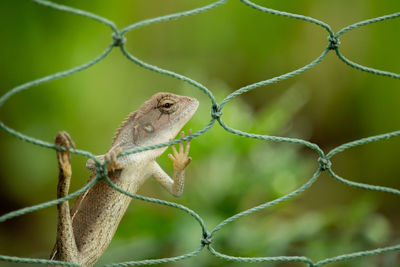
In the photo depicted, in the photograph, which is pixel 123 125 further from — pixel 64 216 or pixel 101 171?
pixel 101 171

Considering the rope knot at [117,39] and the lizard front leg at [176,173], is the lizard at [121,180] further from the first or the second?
the rope knot at [117,39]

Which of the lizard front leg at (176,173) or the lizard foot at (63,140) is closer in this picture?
the lizard foot at (63,140)

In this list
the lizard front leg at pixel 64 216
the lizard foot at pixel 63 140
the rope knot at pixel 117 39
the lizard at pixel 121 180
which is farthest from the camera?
the lizard at pixel 121 180

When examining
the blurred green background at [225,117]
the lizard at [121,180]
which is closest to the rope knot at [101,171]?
the lizard at [121,180]

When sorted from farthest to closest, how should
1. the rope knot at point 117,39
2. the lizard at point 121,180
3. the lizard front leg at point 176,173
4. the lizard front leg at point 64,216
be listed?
the lizard front leg at point 176,173 → the lizard at point 121,180 → the lizard front leg at point 64,216 → the rope knot at point 117,39

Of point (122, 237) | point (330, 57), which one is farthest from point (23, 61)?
point (330, 57)

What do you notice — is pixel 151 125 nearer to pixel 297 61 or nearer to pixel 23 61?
pixel 23 61

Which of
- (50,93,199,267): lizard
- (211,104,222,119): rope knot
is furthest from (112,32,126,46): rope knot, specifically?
(50,93,199,267): lizard
